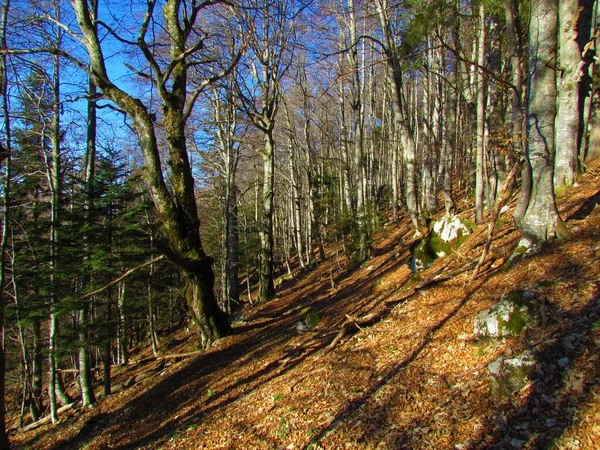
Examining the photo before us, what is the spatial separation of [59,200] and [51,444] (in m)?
5.70

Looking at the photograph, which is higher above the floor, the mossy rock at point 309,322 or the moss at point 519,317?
the moss at point 519,317

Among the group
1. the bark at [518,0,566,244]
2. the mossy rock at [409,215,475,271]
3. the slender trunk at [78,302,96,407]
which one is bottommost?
the slender trunk at [78,302,96,407]

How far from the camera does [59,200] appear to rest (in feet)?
32.0

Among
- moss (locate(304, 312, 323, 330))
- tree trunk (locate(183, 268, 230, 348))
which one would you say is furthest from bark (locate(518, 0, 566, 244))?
tree trunk (locate(183, 268, 230, 348))

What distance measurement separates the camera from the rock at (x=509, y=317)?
12.8 feet

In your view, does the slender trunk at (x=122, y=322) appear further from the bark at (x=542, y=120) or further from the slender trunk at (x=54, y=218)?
the bark at (x=542, y=120)

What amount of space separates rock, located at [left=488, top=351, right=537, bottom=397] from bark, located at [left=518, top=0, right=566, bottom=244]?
2354mm

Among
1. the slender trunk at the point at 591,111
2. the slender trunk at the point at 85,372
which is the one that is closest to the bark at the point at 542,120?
the slender trunk at the point at 591,111

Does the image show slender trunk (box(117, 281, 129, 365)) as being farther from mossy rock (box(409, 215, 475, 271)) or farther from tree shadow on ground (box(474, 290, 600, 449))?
tree shadow on ground (box(474, 290, 600, 449))

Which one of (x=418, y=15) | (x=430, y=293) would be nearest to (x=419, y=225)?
(x=430, y=293)

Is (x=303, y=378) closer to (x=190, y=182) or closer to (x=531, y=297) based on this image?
(x=531, y=297)

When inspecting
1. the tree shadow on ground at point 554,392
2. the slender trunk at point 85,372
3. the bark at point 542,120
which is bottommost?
the slender trunk at point 85,372

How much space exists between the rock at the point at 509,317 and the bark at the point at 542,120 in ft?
4.63

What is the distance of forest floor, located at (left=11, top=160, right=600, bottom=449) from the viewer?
305 centimetres
